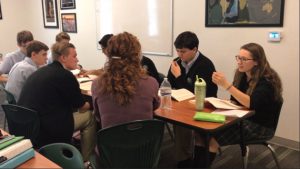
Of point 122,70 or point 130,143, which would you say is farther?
point 122,70

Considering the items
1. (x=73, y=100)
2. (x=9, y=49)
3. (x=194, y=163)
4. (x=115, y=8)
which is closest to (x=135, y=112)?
(x=73, y=100)

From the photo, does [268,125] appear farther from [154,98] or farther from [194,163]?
Result: [154,98]

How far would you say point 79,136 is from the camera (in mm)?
2723

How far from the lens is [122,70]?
1.70 metres

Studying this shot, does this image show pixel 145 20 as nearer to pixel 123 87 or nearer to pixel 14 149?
pixel 123 87

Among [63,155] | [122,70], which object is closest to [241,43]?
[122,70]

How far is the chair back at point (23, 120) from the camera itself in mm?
1977

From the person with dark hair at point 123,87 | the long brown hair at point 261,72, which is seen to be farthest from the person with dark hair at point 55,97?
the long brown hair at point 261,72

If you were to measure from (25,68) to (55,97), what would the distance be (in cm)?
89

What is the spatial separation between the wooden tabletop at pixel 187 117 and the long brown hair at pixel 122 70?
13.6 inches

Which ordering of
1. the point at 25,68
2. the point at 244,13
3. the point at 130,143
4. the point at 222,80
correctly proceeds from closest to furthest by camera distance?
1. the point at 130,143
2. the point at 222,80
3. the point at 25,68
4. the point at 244,13

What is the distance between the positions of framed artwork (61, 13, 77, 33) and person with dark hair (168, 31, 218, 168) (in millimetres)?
3398

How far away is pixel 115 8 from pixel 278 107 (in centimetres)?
320

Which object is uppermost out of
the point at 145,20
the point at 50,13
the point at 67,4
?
the point at 67,4
